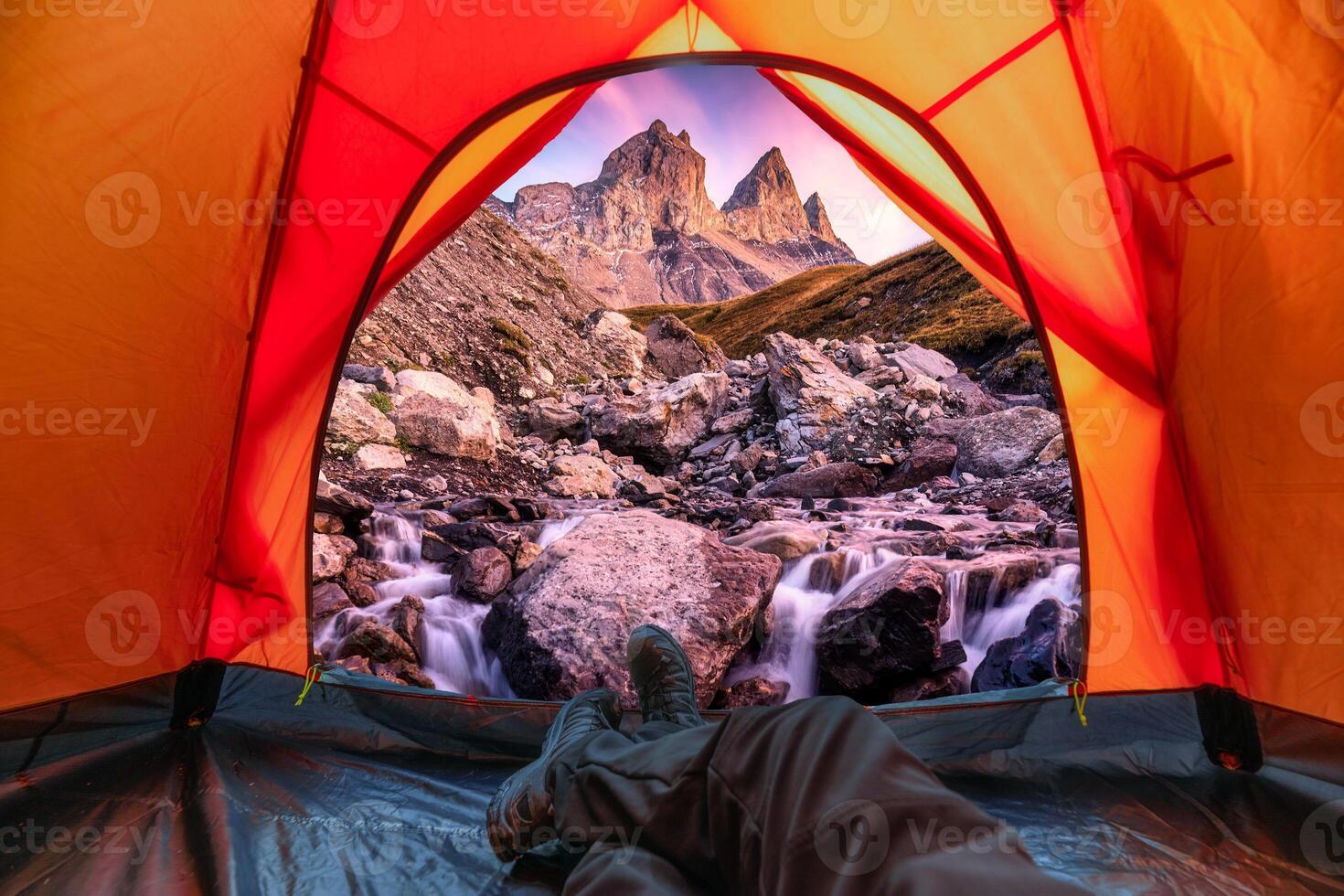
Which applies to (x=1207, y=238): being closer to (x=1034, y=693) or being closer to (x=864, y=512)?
(x=1034, y=693)

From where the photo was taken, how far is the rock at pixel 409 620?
4355 mm

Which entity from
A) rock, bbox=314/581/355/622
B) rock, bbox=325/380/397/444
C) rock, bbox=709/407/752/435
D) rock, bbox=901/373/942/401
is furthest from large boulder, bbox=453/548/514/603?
rock, bbox=901/373/942/401

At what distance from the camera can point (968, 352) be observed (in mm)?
21422

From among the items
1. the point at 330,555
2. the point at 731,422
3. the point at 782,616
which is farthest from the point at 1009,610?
the point at 731,422

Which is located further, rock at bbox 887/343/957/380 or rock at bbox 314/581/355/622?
rock at bbox 887/343/957/380

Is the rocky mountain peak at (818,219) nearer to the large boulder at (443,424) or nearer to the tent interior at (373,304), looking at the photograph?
the large boulder at (443,424)

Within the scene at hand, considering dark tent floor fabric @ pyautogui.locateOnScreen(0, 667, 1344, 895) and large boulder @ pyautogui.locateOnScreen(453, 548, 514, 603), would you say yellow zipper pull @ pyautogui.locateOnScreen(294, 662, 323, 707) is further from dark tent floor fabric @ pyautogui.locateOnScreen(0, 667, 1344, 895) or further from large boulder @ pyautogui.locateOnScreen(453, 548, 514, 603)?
large boulder @ pyautogui.locateOnScreen(453, 548, 514, 603)

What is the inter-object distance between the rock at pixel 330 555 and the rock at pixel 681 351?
17.5m

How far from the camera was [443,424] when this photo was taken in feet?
32.8

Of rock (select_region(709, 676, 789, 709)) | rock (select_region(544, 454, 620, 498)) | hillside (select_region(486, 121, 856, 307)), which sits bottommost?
rock (select_region(709, 676, 789, 709))

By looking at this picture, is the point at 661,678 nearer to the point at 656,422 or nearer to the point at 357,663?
the point at 357,663

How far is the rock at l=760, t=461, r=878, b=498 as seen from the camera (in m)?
10.4

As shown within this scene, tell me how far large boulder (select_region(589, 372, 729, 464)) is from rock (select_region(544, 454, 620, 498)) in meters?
1.41

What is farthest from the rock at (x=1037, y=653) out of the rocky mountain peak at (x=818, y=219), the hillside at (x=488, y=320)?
the rocky mountain peak at (x=818, y=219)
